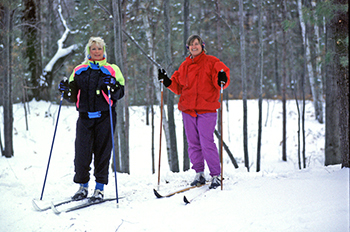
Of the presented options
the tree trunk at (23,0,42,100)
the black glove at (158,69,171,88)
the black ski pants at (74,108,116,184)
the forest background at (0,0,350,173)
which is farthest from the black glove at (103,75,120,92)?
the tree trunk at (23,0,42,100)

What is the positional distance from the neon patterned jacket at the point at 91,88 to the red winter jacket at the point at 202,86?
0.92 metres

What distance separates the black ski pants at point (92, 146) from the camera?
3.27 m

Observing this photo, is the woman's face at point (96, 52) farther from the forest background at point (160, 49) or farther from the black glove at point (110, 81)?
the forest background at point (160, 49)

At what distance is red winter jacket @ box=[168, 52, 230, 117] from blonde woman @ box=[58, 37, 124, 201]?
92 cm

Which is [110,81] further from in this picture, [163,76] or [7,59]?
[7,59]

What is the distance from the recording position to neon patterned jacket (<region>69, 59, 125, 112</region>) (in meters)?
3.30

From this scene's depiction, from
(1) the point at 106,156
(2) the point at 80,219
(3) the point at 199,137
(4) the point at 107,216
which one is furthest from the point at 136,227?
(3) the point at 199,137

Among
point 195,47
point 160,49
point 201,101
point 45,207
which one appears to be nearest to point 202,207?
point 201,101

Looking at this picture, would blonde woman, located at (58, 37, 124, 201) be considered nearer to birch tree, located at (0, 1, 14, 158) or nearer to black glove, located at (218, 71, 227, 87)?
black glove, located at (218, 71, 227, 87)

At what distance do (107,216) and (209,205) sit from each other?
107 cm

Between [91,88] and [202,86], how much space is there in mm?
1438

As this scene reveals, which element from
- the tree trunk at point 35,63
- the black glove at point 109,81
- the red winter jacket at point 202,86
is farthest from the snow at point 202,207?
the tree trunk at point 35,63

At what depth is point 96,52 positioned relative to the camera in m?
3.35

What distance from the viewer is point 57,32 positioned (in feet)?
53.0
